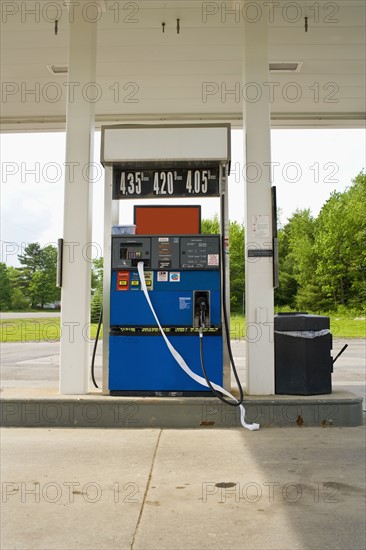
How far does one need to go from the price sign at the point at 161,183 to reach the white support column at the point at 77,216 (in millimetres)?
332

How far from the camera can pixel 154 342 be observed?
15.9ft

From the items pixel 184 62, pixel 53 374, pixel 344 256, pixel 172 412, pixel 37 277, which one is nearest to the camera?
pixel 172 412

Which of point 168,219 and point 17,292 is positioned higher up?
point 168,219

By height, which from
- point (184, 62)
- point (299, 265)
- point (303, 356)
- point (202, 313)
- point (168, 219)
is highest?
point (299, 265)

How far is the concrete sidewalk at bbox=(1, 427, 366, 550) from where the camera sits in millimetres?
2373

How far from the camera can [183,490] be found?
9.78 ft

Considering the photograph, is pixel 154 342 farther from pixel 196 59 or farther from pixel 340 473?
pixel 196 59

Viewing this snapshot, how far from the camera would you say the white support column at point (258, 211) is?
16.3 ft

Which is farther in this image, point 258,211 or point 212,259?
point 258,211

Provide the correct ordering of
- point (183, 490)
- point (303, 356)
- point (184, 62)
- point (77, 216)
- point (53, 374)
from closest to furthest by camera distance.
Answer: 1. point (183, 490)
2. point (303, 356)
3. point (77, 216)
4. point (184, 62)
5. point (53, 374)

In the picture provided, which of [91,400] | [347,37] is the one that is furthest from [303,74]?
[91,400]

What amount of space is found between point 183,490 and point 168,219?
284 cm

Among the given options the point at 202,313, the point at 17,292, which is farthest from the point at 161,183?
the point at 17,292

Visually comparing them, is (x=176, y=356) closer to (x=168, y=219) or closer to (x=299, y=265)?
(x=168, y=219)
